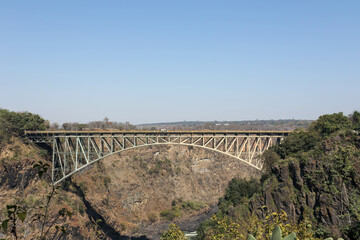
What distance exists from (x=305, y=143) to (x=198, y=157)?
152ft

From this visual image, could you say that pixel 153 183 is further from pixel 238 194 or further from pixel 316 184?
pixel 316 184

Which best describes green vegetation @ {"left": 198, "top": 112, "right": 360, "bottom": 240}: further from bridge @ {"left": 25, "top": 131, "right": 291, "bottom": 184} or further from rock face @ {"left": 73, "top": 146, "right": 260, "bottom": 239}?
rock face @ {"left": 73, "top": 146, "right": 260, "bottom": 239}

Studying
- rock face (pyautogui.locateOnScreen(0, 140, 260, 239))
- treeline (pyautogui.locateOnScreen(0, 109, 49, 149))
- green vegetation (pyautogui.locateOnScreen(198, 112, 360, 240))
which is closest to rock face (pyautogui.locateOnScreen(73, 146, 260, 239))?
rock face (pyautogui.locateOnScreen(0, 140, 260, 239))

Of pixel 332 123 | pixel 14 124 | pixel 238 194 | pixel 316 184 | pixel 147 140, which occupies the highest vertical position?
pixel 14 124

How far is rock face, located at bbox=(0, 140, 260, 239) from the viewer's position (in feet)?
156

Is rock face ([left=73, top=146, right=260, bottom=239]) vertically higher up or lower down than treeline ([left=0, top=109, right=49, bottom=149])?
lower down

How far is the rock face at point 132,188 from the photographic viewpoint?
156 feet

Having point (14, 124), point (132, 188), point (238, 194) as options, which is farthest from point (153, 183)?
point (14, 124)

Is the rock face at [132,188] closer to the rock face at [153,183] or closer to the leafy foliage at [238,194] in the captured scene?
the rock face at [153,183]

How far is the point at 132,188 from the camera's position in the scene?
71938 mm

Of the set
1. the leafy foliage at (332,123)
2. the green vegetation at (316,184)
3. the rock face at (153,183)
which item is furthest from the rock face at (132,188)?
the leafy foliage at (332,123)

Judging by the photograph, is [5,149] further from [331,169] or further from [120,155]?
[331,169]

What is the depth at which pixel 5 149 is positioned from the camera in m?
49.6

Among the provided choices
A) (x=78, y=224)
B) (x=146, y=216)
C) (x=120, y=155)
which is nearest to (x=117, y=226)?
(x=146, y=216)
